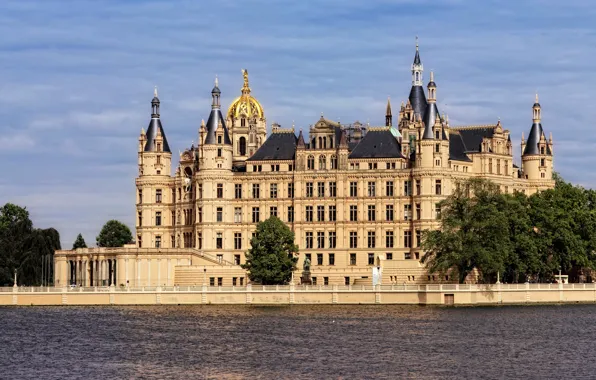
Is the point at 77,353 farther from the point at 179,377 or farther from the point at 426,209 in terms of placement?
the point at 426,209

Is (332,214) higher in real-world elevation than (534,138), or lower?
lower

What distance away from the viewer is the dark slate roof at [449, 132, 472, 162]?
145m

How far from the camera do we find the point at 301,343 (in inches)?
3625

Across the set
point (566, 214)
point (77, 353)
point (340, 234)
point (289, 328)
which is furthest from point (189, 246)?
point (77, 353)

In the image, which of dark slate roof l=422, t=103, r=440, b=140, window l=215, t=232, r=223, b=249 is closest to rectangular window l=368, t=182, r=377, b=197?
dark slate roof l=422, t=103, r=440, b=140

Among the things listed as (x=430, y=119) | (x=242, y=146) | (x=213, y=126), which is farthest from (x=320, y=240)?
(x=242, y=146)

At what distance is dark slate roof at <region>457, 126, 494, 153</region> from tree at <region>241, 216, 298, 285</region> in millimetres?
23079

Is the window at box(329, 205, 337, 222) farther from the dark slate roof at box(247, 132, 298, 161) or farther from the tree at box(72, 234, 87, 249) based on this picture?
the tree at box(72, 234, 87, 249)

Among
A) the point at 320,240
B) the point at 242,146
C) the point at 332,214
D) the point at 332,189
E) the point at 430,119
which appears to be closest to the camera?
the point at 430,119

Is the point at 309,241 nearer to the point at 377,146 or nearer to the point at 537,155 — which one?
the point at 377,146

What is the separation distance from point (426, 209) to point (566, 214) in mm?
13756

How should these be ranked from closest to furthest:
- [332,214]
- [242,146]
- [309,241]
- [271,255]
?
[271,255] < [332,214] < [309,241] < [242,146]

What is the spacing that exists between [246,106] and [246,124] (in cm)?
485

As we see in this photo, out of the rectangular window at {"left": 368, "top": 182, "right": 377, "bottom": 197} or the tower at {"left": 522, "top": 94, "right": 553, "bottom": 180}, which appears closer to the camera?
the rectangular window at {"left": 368, "top": 182, "right": 377, "bottom": 197}
